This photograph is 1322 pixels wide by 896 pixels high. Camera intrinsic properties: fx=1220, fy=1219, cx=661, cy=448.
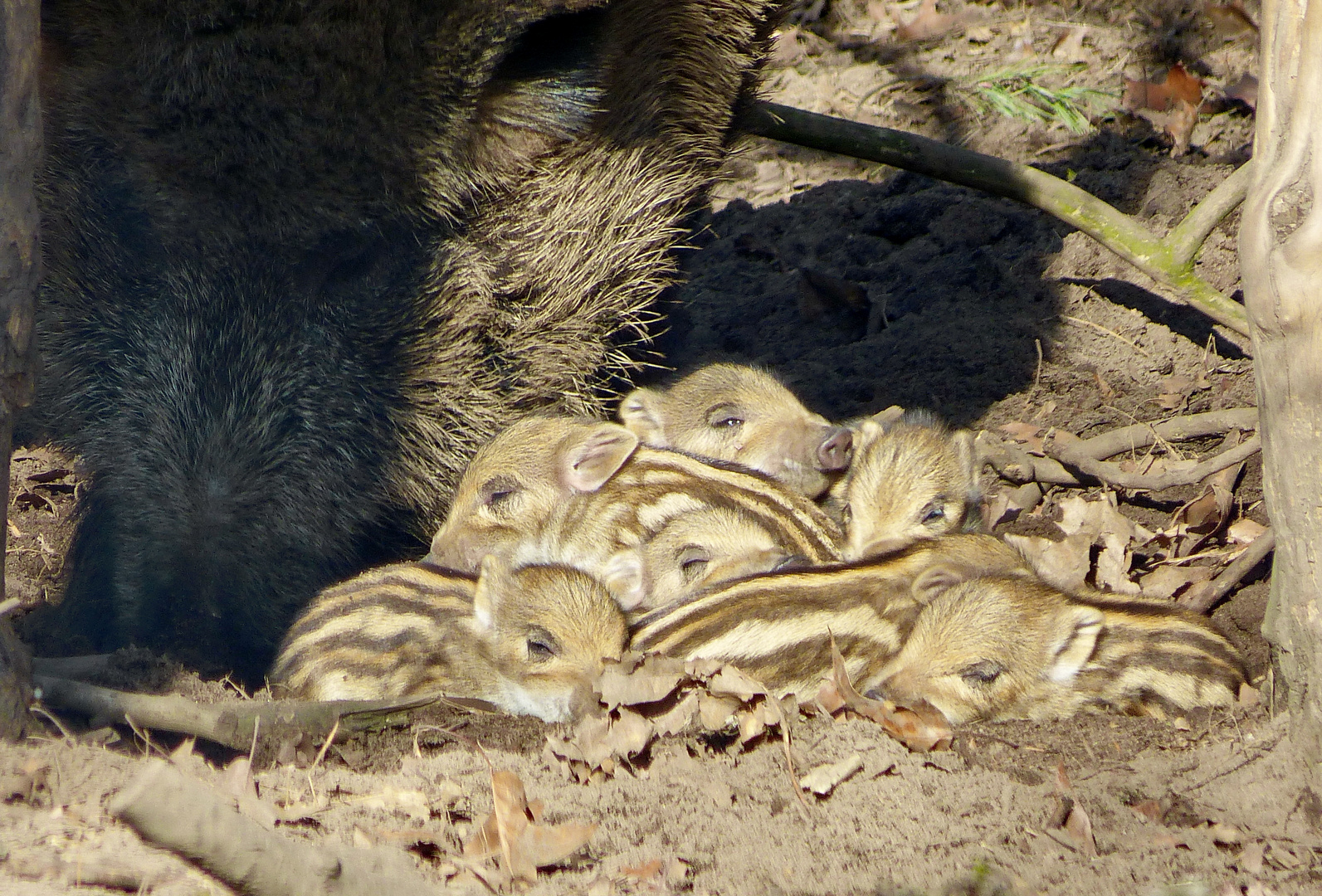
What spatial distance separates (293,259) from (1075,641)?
7.46 ft

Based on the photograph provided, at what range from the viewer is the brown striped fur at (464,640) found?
119 inches

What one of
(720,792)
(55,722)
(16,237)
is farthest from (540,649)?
(16,237)

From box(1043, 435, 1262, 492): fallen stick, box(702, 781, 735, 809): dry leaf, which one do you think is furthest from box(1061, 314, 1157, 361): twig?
box(702, 781, 735, 809): dry leaf

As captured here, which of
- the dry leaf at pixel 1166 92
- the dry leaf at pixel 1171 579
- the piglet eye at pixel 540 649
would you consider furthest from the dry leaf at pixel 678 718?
the dry leaf at pixel 1166 92

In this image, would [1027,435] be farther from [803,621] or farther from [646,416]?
[803,621]

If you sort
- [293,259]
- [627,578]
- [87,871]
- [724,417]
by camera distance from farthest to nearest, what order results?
1. [724,417]
2. [627,578]
3. [293,259]
4. [87,871]

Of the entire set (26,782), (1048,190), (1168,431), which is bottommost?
(1168,431)

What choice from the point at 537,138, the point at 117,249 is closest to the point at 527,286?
the point at 537,138

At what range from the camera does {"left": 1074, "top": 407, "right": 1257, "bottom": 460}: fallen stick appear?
381 cm

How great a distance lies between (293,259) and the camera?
3344 millimetres

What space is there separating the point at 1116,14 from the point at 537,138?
4095 mm

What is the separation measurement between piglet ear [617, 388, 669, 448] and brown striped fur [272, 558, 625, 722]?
1.13m

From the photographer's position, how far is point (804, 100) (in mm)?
6539

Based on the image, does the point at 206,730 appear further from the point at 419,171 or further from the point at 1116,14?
the point at 1116,14
